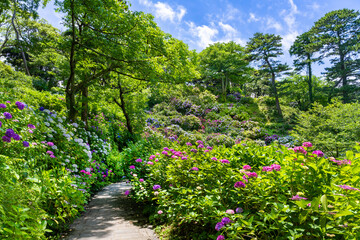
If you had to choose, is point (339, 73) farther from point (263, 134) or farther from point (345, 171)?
point (345, 171)

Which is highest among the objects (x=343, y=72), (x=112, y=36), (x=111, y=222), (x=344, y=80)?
(x=343, y=72)

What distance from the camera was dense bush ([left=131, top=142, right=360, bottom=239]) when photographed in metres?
1.42

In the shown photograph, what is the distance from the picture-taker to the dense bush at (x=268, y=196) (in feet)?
4.65

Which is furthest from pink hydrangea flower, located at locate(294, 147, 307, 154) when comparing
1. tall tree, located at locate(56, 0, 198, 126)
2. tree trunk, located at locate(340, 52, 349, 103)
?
tree trunk, located at locate(340, 52, 349, 103)

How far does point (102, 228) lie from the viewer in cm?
282

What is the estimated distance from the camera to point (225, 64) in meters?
22.2

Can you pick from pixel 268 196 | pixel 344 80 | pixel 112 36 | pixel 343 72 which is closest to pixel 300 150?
pixel 268 196

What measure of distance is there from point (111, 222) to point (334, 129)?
1197cm

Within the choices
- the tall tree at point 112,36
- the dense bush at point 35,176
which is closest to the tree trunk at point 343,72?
the tall tree at point 112,36

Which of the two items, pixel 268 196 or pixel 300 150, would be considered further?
pixel 300 150

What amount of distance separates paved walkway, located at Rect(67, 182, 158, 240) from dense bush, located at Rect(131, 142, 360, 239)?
33cm

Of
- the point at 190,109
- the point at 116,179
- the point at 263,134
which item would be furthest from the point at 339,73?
the point at 116,179

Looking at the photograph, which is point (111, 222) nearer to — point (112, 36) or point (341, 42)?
point (112, 36)

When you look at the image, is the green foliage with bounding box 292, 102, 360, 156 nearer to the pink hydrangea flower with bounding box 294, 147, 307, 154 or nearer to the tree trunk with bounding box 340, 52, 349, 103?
the pink hydrangea flower with bounding box 294, 147, 307, 154
